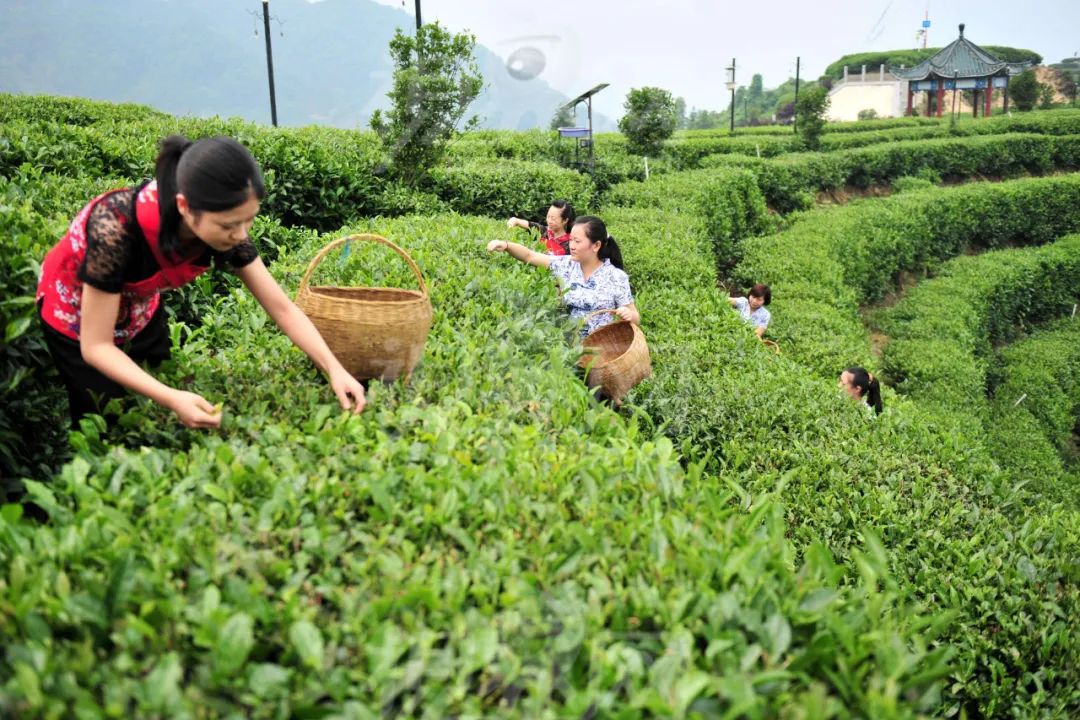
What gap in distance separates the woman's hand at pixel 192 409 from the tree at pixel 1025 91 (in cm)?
4593

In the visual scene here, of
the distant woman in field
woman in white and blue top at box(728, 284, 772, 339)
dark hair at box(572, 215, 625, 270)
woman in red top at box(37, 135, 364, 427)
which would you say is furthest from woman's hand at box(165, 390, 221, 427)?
woman in white and blue top at box(728, 284, 772, 339)

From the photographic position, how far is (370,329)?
2.96m

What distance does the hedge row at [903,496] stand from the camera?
3.59 m

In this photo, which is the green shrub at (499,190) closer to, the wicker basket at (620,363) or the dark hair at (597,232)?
the dark hair at (597,232)

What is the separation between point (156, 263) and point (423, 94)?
7.69m

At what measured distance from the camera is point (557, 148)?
54.0 ft

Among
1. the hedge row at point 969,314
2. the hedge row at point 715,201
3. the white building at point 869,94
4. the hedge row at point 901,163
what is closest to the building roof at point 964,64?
the white building at point 869,94

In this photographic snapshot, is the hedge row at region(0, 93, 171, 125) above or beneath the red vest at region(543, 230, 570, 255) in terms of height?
above

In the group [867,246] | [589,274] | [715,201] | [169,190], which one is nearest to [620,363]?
[589,274]

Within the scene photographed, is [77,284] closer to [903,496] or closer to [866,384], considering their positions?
[903,496]

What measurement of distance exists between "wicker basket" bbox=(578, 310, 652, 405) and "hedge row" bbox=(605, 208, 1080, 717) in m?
0.35

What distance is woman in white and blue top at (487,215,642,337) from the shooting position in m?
5.16

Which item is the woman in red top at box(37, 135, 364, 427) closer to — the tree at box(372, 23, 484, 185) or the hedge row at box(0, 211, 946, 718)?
the hedge row at box(0, 211, 946, 718)

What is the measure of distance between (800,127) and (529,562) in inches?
1011
